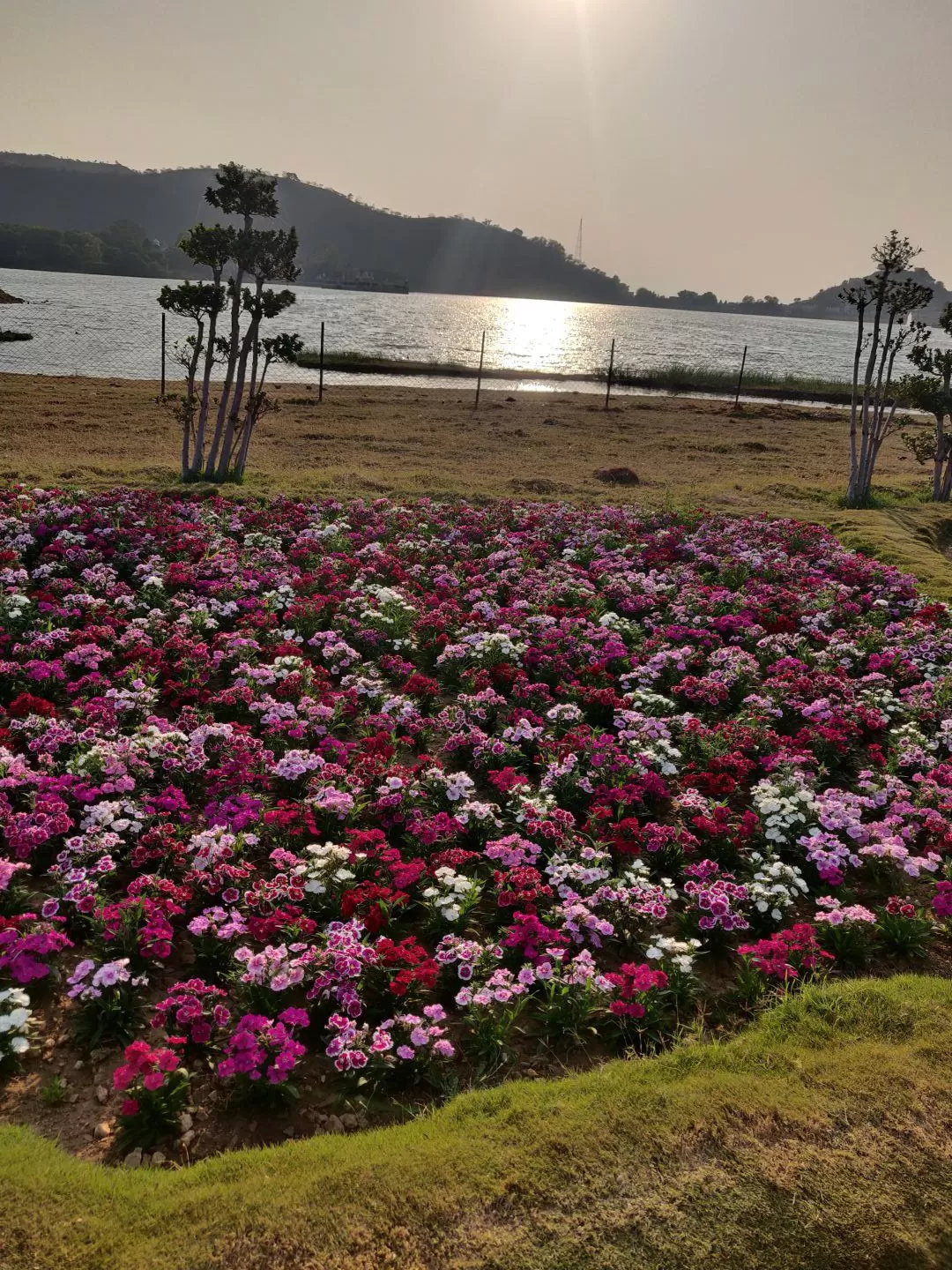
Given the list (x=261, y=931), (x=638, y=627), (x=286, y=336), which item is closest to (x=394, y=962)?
(x=261, y=931)

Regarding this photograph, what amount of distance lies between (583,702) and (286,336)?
1469 centimetres

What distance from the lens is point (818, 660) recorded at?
10062 mm

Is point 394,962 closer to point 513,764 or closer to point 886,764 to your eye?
point 513,764

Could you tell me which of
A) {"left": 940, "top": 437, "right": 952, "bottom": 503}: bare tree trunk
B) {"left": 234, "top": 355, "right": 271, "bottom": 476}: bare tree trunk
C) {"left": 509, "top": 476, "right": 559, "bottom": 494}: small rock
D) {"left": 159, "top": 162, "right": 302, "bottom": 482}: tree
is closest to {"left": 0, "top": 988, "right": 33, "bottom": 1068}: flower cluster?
{"left": 159, "top": 162, "right": 302, "bottom": 482}: tree

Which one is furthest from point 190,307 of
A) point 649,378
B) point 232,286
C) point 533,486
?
point 649,378

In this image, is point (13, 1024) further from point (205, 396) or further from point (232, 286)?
point (232, 286)

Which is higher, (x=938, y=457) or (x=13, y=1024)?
(x=938, y=457)

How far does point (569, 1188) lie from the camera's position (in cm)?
380

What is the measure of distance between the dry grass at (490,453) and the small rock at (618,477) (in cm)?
40

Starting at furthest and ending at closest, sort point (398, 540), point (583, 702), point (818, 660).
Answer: point (398, 540)
point (818, 660)
point (583, 702)

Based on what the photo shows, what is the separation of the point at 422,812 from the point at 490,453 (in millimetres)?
22539

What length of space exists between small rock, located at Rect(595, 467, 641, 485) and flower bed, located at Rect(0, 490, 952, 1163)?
463 inches

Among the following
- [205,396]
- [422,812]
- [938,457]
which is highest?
[938,457]

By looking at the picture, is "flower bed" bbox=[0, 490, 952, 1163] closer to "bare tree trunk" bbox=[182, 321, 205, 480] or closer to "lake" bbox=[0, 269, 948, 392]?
"bare tree trunk" bbox=[182, 321, 205, 480]
